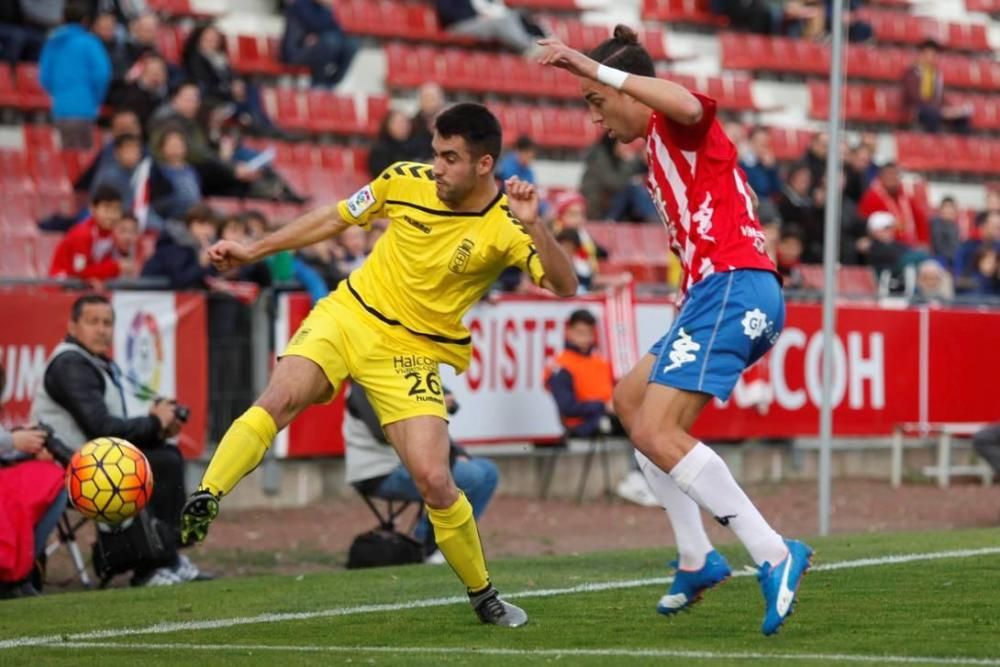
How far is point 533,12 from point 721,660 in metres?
19.7

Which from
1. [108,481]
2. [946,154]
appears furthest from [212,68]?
[946,154]

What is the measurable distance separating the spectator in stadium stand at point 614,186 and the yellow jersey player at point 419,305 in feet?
40.5

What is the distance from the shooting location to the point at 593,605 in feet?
28.8

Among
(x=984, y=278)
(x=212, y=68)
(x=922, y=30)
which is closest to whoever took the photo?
(x=212, y=68)

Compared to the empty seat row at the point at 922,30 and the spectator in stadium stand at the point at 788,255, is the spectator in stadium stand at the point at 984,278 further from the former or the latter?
the empty seat row at the point at 922,30

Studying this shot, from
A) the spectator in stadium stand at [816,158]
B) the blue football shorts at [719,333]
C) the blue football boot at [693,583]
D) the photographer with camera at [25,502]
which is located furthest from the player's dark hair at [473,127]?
the spectator in stadium stand at [816,158]

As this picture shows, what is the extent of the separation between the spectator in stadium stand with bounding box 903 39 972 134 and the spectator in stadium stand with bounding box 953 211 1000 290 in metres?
4.63

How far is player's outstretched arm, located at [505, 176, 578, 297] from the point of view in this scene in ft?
24.7

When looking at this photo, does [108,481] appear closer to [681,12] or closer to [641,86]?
[641,86]

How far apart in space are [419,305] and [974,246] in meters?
15.5

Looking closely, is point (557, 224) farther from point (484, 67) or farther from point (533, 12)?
point (533, 12)

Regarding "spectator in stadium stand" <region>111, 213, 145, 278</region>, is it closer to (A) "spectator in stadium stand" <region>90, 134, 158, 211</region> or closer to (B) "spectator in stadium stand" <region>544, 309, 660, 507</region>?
(A) "spectator in stadium stand" <region>90, 134, 158, 211</region>

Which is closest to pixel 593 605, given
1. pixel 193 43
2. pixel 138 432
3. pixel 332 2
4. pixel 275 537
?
pixel 138 432

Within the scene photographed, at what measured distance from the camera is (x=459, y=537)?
795cm
